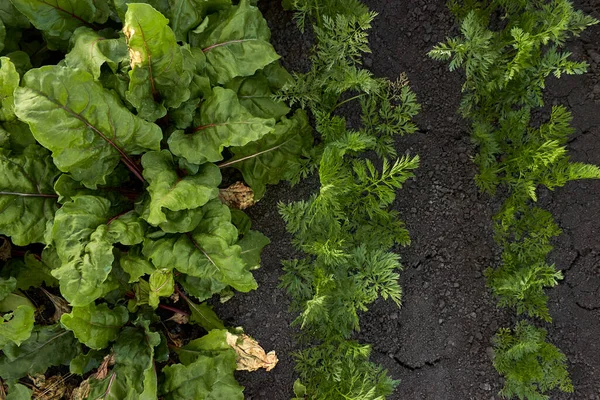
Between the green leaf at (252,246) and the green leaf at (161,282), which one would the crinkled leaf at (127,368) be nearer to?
the green leaf at (161,282)

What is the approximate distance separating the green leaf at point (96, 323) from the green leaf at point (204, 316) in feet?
1.00

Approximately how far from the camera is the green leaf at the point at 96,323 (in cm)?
222

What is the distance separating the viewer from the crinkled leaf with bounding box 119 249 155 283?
230 cm

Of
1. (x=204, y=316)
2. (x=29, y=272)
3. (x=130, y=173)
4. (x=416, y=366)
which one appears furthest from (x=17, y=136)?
(x=416, y=366)

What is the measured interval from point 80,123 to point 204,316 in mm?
1069

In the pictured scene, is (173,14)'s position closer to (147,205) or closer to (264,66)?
(264,66)

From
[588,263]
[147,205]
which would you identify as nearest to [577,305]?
[588,263]

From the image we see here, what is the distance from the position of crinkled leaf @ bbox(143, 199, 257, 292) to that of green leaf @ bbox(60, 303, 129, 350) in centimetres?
Answer: 35

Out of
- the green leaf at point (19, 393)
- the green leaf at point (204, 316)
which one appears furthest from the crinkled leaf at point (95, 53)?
the green leaf at point (19, 393)

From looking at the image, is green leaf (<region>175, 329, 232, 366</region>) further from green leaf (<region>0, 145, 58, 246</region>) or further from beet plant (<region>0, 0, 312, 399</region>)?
green leaf (<region>0, 145, 58, 246</region>)

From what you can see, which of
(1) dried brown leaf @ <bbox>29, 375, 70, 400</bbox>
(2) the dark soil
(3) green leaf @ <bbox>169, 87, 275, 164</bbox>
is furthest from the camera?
(2) the dark soil

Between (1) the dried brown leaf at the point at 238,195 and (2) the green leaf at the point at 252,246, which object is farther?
(1) the dried brown leaf at the point at 238,195

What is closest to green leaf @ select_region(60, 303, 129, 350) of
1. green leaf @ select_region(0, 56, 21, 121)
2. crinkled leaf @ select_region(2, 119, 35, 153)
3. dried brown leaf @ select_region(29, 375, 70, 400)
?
dried brown leaf @ select_region(29, 375, 70, 400)

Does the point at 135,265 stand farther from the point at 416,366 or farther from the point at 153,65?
the point at 416,366
